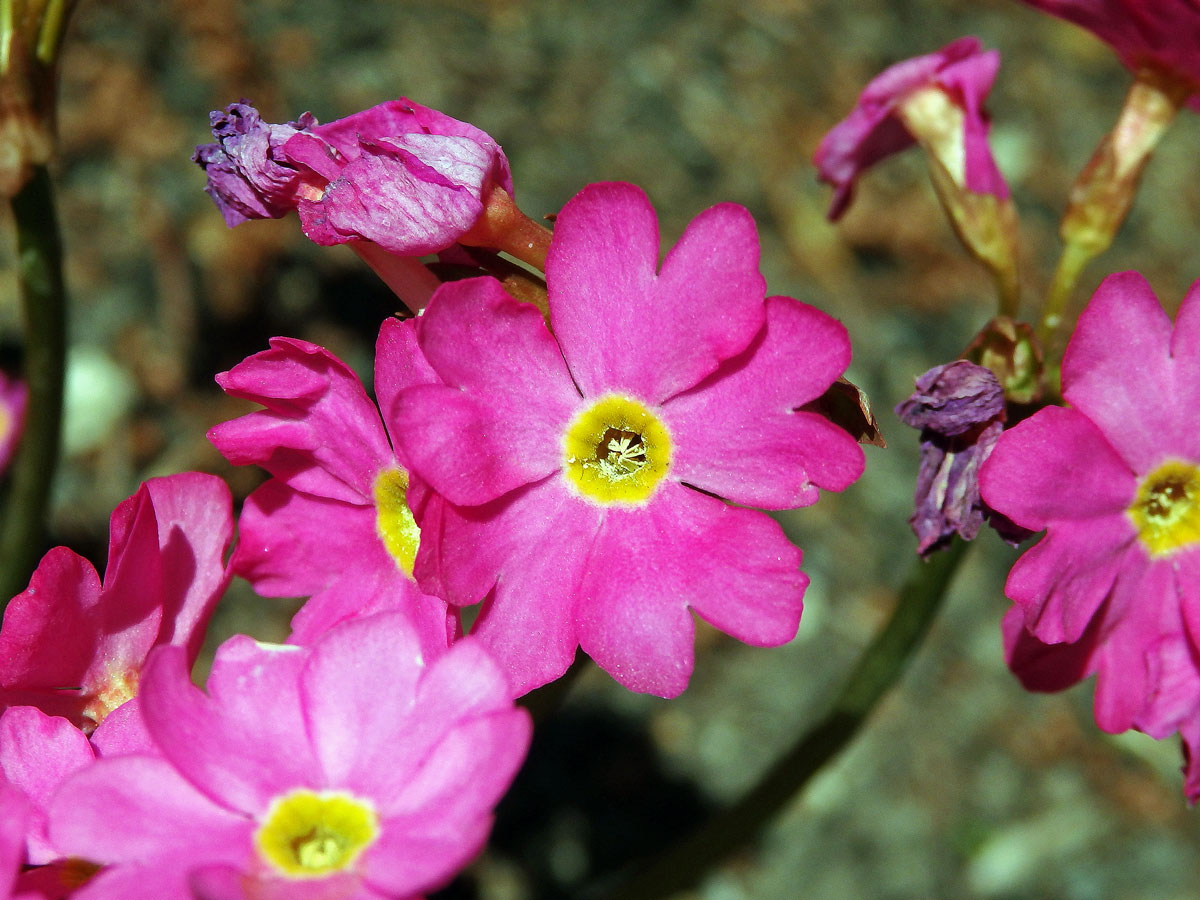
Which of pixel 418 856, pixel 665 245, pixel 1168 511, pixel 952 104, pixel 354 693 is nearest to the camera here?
pixel 418 856

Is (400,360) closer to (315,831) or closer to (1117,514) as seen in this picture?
(315,831)

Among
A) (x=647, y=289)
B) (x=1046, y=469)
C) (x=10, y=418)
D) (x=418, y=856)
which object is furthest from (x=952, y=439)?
(x=10, y=418)

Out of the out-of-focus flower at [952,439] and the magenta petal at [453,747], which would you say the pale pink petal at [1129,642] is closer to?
the out-of-focus flower at [952,439]

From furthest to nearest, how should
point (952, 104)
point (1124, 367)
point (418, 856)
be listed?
point (952, 104), point (1124, 367), point (418, 856)

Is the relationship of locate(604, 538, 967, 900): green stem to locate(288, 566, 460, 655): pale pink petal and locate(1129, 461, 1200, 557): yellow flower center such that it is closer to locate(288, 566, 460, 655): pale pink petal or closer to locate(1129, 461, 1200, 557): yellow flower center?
locate(1129, 461, 1200, 557): yellow flower center

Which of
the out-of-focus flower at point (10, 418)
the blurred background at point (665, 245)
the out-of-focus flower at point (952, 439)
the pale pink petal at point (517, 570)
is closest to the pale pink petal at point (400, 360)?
the pale pink petal at point (517, 570)
